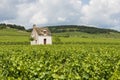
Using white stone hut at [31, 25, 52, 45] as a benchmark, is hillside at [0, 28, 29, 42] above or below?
below

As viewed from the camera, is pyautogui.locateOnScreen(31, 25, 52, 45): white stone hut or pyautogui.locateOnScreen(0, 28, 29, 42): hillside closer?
pyautogui.locateOnScreen(31, 25, 52, 45): white stone hut

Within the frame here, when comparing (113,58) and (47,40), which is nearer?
(113,58)

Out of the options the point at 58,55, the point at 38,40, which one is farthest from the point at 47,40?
the point at 58,55

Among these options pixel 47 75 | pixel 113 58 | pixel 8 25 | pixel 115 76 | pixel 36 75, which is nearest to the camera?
pixel 115 76

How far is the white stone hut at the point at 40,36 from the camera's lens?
8794 cm

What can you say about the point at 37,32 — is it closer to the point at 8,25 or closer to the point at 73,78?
the point at 73,78

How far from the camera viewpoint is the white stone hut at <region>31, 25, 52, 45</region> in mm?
87938

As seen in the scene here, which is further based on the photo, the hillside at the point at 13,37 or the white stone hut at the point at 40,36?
the hillside at the point at 13,37

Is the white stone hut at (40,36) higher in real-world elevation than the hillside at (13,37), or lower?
higher

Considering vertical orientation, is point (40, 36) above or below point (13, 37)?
above

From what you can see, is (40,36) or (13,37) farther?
(13,37)

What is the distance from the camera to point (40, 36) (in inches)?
3469

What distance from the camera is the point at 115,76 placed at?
8.93m

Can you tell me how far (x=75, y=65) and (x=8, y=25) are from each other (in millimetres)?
169487
